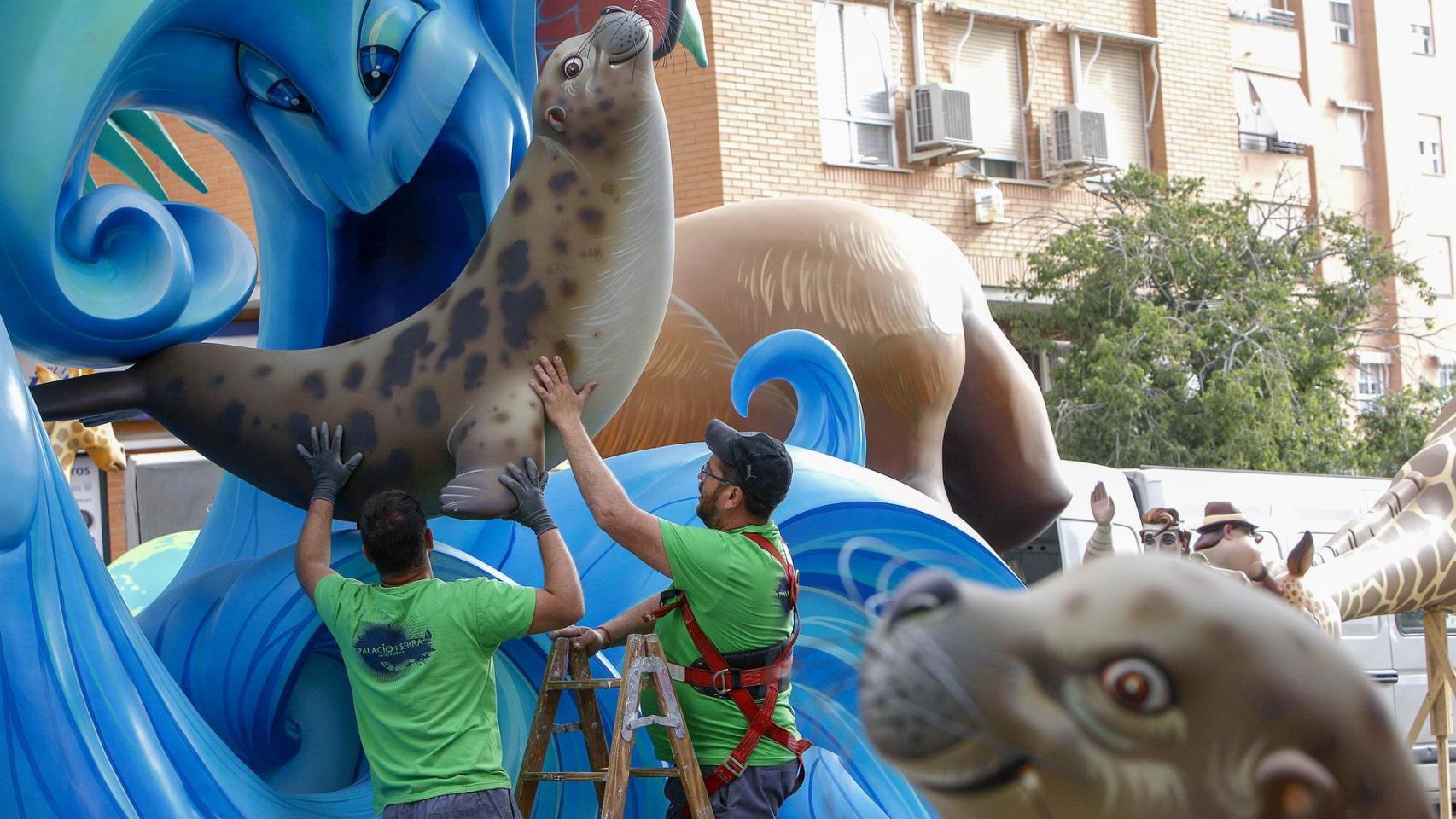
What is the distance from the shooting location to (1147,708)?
996 millimetres

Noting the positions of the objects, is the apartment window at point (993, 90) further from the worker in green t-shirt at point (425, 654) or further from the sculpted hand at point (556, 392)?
the worker in green t-shirt at point (425, 654)

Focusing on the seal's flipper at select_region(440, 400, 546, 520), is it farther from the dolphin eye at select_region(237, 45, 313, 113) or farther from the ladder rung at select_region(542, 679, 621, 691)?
the dolphin eye at select_region(237, 45, 313, 113)

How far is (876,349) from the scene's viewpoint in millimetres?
6117

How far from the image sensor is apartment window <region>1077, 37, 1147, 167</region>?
18.2 meters

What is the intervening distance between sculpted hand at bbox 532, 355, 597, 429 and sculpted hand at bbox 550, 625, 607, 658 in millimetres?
508

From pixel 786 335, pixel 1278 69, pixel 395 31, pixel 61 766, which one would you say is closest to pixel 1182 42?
pixel 1278 69

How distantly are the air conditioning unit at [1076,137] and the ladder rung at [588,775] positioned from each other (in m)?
14.8

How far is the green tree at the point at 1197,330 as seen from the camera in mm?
14438

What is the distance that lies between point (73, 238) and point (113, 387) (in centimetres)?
38

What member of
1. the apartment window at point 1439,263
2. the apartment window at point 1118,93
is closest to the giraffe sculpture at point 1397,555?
the apartment window at point 1118,93

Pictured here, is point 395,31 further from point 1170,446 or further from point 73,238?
point 1170,446

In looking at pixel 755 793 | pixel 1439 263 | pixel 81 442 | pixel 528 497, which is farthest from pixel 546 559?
pixel 1439 263

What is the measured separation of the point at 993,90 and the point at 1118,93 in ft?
6.37

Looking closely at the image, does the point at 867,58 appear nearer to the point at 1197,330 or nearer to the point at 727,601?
the point at 1197,330
